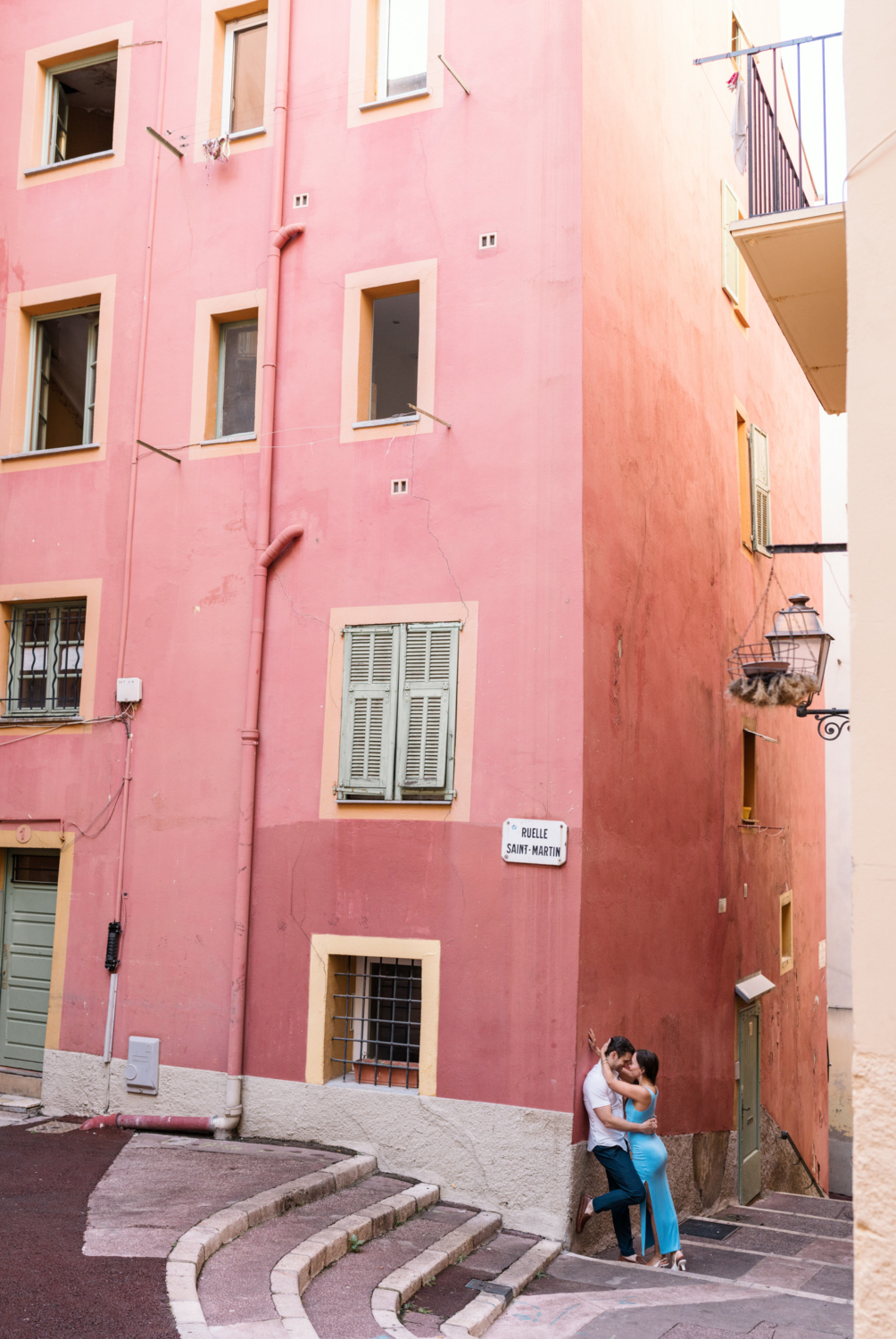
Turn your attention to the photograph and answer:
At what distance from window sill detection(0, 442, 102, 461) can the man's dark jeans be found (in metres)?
7.88

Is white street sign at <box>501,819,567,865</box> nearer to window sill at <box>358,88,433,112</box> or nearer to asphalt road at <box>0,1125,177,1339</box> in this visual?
asphalt road at <box>0,1125,177,1339</box>

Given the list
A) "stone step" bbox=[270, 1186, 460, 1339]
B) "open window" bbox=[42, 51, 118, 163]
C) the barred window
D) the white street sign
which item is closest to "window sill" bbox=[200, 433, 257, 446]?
the barred window

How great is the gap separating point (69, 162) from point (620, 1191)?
10986 millimetres

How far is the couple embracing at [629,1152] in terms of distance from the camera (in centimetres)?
903

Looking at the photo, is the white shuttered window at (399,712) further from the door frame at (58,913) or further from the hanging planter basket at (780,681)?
the door frame at (58,913)

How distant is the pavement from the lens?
257 inches

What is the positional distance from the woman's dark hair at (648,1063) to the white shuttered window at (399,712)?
8.09 ft

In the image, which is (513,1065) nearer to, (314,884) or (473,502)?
(314,884)

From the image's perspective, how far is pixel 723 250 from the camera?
14891mm

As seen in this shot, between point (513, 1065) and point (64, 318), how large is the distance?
28.6ft

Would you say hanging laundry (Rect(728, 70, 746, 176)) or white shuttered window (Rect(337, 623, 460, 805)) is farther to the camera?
white shuttered window (Rect(337, 623, 460, 805))

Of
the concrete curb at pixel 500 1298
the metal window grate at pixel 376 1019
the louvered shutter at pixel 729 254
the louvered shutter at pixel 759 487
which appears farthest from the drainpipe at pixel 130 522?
the louvered shutter at pixel 759 487

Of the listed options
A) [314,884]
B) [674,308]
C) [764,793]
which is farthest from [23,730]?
[764,793]

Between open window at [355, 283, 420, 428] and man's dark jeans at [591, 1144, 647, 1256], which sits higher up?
open window at [355, 283, 420, 428]
